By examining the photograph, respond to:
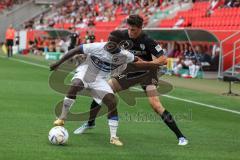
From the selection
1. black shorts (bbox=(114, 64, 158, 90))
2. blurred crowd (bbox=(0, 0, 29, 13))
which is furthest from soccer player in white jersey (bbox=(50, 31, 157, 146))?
blurred crowd (bbox=(0, 0, 29, 13))

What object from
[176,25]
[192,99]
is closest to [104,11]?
[176,25]

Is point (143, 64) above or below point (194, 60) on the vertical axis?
above

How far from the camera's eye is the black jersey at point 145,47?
29.8ft

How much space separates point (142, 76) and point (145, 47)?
535 millimetres

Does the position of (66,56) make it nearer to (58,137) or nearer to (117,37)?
(117,37)

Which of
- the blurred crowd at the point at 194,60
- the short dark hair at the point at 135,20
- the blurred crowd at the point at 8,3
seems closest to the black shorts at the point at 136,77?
the short dark hair at the point at 135,20

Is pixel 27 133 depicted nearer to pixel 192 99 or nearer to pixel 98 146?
pixel 98 146

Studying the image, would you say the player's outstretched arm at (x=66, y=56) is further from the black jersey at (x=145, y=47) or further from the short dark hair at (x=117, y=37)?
the black jersey at (x=145, y=47)

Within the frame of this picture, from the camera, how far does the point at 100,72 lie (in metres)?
9.20

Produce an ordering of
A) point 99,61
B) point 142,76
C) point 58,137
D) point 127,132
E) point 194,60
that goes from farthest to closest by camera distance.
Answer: point 194,60 → point 127,132 → point 142,76 → point 99,61 → point 58,137

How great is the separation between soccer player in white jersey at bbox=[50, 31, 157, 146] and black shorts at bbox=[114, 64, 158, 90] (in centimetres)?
35

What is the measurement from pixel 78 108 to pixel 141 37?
4.49 metres

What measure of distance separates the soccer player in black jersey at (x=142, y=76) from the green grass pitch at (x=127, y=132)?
13.6 inches

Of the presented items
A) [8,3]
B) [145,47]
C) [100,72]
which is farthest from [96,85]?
[8,3]
